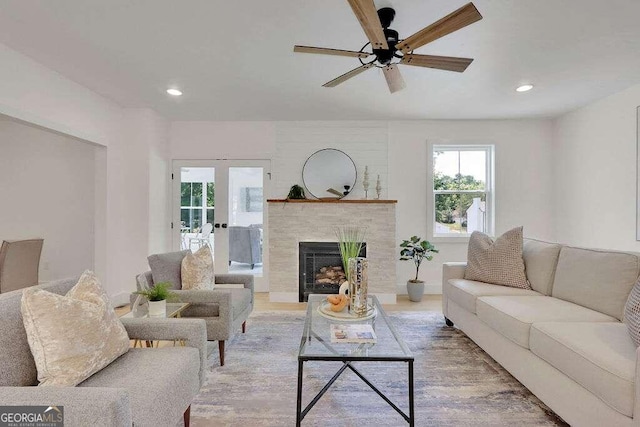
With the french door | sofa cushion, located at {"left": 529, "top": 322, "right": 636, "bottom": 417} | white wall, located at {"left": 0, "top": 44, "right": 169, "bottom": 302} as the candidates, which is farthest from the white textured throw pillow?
white wall, located at {"left": 0, "top": 44, "right": 169, "bottom": 302}

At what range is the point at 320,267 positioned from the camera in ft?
14.6

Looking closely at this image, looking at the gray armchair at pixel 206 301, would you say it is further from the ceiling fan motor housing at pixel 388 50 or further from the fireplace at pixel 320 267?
the ceiling fan motor housing at pixel 388 50

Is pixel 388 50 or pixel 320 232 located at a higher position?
pixel 388 50

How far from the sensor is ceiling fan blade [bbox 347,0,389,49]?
4.97ft

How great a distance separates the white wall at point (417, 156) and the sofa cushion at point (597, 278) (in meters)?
2.09

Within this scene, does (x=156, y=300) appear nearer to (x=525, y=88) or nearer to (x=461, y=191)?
(x=525, y=88)

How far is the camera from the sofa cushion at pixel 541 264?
2.74m

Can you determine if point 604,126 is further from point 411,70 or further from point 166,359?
point 166,359

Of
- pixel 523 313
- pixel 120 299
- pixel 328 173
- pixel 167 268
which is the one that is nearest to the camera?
pixel 523 313

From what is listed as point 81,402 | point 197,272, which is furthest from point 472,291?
point 81,402

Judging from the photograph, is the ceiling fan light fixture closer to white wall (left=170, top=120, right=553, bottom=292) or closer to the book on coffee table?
white wall (left=170, top=120, right=553, bottom=292)

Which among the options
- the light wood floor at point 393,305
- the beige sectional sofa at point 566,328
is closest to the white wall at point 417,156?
the light wood floor at point 393,305

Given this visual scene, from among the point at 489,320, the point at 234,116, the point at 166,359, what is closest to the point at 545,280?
the point at 489,320

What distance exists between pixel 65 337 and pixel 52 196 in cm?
453
